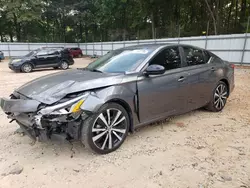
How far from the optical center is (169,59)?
3.47 m

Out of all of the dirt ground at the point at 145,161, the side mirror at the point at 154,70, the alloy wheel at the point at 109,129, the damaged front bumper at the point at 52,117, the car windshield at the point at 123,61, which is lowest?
the dirt ground at the point at 145,161

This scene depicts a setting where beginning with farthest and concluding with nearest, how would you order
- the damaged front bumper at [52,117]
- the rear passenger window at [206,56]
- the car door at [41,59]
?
the car door at [41,59]
the rear passenger window at [206,56]
the damaged front bumper at [52,117]

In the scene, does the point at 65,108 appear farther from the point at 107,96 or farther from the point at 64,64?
the point at 64,64

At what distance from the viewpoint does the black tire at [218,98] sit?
13.8 feet

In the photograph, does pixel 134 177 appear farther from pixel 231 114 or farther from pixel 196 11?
pixel 196 11

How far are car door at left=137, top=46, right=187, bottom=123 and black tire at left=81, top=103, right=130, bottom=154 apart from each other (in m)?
0.34

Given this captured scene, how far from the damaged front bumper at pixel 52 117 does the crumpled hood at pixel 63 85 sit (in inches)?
4.4

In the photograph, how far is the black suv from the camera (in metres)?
11.6

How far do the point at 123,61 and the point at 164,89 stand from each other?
0.80 meters

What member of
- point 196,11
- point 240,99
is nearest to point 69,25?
point 196,11

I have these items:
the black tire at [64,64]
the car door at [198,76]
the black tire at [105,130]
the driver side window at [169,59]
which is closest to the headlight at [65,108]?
the black tire at [105,130]

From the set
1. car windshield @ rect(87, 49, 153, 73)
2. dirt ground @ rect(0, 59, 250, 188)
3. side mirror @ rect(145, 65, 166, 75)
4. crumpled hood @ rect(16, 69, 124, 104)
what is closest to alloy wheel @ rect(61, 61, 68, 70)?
dirt ground @ rect(0, 59, 250, 188)

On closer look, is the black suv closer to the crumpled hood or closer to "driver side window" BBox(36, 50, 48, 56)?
"driver side window" BBox(36, 50, 48, 56)

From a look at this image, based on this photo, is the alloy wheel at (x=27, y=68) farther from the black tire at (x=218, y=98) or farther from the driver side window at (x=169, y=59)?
the black tire at (x=218, y=98)
